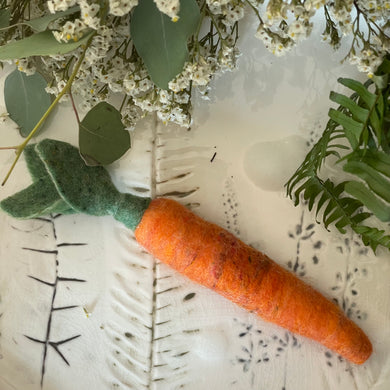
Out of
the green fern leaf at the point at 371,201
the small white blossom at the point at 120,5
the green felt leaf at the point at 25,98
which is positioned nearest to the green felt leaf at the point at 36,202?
the green felt leaf at the point at 25,98

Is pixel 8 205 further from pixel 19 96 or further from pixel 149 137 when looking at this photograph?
pixel 149 137

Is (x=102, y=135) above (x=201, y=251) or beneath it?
above

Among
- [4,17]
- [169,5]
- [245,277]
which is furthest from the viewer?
[245,277]

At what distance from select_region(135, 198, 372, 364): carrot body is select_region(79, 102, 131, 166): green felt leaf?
0.16 m

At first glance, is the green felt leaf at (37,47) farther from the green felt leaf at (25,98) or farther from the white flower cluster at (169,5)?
the green felt leaf at (25,98)

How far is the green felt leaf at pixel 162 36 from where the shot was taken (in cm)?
82

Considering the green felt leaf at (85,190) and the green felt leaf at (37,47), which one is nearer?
the green felt leaf at (37,47)

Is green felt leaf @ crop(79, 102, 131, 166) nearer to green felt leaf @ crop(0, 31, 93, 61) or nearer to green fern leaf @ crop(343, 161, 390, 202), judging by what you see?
green felt leaf @ crop(0, 31, 93, 61)

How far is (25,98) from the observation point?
1.05 m

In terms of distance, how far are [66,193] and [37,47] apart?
0.35 meters

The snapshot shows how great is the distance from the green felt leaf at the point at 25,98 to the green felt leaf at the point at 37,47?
24 centimetres

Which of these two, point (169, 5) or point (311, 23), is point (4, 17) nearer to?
point (169, 5)

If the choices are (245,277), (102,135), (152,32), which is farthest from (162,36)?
(245,277)

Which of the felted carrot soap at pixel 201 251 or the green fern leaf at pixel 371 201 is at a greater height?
the green fern leaf at pixel 371 201
